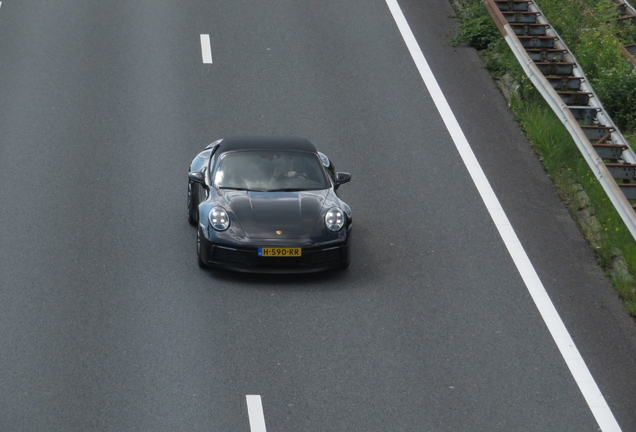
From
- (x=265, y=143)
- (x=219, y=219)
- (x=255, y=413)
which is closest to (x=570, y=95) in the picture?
(x=265, y=143)

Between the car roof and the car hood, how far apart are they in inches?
37.6

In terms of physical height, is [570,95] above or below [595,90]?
above

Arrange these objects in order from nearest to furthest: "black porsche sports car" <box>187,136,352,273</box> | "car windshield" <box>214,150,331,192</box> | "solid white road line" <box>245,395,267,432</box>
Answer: "solid white road line" <box>245,395,267,432</box>, "black porsche sports car" <box>187,136,352,273</box>, "car windshield" <box>214,150,331,192</box>

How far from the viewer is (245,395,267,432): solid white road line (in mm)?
10133

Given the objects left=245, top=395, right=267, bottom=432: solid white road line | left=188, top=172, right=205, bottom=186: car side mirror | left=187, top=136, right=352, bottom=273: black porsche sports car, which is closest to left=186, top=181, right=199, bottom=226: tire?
left=187, top=136, right=352, bottom=273: black porsche sports car

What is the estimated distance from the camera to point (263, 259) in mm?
12953

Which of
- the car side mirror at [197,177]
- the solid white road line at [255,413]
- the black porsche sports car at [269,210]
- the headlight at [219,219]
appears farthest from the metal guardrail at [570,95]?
the solid white road line at [255,413]

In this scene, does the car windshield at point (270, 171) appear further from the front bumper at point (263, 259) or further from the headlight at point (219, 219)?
the front bumper at point (263, 259)

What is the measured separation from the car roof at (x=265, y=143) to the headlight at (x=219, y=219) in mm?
1448

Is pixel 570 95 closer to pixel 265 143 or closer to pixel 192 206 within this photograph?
pixel 265 143

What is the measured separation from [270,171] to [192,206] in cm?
132

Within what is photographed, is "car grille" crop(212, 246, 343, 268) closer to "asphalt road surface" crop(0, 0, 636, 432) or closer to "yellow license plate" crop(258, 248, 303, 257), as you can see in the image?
"yellow license plate" crop(258, 248, 303, 257)

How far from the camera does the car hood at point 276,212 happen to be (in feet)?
42.8

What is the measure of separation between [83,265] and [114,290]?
0.81 meters
